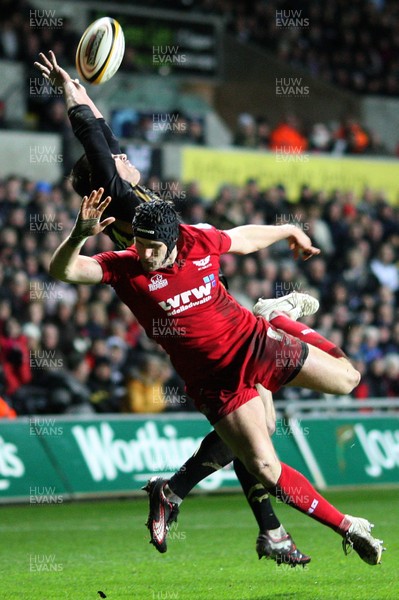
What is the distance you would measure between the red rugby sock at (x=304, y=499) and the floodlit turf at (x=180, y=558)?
43 centimetres

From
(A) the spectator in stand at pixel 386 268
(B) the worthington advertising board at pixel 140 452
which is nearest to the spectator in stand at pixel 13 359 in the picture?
(B) the worthington advertising board at pixel 140 452

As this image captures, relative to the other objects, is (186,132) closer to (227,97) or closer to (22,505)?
(227,97)

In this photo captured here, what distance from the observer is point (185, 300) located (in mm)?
7043

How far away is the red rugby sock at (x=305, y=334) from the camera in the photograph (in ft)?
24.8

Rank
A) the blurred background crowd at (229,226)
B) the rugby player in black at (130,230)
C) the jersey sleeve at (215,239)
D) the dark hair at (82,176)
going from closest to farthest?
the jersey sleeve at (215,239) → the rugby player in black at (130,230) → the dark hair at (82,176) → the blurred background crowd at (229,226)

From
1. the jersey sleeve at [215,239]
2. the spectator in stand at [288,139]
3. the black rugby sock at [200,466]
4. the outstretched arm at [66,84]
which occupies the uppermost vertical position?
the outstretched arm at [66,84]

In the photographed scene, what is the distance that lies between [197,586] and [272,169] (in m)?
14.3

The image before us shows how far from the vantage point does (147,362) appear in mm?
14188

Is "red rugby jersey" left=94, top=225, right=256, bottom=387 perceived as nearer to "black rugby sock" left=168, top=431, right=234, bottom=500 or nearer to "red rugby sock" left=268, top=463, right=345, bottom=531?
"black rugby sock" left=168, top=431, right=234, bottom=500

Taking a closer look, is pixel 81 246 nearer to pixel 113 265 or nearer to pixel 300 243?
pixel 113 265

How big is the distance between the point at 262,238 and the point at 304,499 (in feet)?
5.64

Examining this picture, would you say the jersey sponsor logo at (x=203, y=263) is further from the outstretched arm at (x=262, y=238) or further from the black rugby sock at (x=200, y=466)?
the black rugby sock at (x=200, y=466)

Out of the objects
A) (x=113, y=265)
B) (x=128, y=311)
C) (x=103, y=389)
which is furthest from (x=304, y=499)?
(x=128, y=311)

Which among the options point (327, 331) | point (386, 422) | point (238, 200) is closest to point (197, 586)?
point (386, 422)
